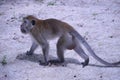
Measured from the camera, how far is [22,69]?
8.61 metres

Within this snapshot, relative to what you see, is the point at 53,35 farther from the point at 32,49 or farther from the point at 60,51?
→ the point at 32,49

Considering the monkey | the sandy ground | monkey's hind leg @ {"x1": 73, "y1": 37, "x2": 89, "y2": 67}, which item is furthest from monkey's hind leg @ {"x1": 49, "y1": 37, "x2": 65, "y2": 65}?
monkey's hind leg @ {"x1": 73, "y1": 37, "x2": 89, "y2": 67}

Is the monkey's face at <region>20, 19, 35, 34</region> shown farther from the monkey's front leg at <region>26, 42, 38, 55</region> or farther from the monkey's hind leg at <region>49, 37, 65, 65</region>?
the monkey's hind leg at <region>49, 37, 65, 65</region>

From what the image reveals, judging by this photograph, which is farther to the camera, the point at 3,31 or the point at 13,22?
the point at 13,22

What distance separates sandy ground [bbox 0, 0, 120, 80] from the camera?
27.3ft

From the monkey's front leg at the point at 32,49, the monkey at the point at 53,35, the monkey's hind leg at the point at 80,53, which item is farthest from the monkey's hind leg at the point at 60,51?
the monkey's front leg at the point at 32,49

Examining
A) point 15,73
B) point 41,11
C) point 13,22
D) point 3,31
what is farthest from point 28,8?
point 15,73

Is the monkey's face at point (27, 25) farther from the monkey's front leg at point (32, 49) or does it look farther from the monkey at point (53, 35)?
the monkey's front leg at point (32, 49)

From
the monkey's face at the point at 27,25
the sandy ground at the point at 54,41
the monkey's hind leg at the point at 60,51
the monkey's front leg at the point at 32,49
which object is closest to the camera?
the sandy ground at the point at 54,41

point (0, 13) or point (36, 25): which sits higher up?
point (36, 25)

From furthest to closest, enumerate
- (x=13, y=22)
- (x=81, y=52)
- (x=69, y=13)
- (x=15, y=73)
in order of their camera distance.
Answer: (x=69, y=13) → (x=13, y=22) → (x=81, y=52) → (x=15, y=73)

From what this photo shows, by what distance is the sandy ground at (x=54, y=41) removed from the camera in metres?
8.31

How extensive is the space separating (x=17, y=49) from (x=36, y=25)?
1.49 metres

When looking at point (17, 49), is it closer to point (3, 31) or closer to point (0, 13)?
point (3, 31)
